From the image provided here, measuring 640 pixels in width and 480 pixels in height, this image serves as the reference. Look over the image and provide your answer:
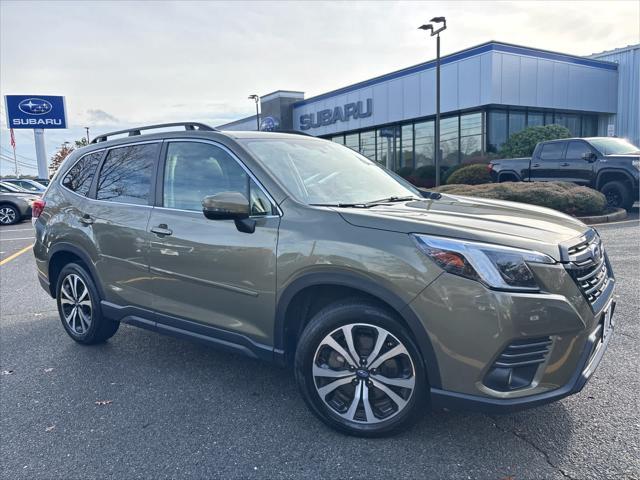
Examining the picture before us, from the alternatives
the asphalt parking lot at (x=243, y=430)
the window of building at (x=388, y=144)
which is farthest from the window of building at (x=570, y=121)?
the asphalt parking lot at (x=243, y=430)

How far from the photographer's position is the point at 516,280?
2.47m

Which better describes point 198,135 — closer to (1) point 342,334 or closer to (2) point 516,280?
(1) point 342,334

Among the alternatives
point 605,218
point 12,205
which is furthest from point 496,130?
point 12,205

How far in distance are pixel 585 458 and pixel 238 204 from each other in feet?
7.62

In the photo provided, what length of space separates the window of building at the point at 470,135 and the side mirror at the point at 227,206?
21.1 metres

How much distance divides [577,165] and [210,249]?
1260cm

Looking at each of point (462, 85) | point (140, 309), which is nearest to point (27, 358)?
point (140, 309)

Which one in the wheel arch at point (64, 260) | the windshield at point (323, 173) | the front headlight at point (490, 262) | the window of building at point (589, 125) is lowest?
the wheel arch at point (64, 260)

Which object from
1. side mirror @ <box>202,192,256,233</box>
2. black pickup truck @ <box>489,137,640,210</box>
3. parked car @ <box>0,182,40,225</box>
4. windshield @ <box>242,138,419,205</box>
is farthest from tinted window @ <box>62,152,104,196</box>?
parked car @ <box>0,182,40,225</box>

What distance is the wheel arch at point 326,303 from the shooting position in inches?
104

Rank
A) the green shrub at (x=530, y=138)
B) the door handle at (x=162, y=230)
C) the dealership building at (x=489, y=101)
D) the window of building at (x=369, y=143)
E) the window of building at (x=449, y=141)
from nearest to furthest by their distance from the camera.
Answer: the door handle at (x=162, y=230)
the green shrub at (x=530, y=138)
the dealership building at (x=489, y=101)
the window of building at (x=449, y=141)
the window of building at (x=369, y=143)

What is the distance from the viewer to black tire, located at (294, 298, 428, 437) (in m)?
2.74

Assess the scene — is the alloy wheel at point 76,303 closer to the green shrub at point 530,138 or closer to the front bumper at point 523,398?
the front bumper at point 523,398

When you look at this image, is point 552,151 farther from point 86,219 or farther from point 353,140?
point 353,140
